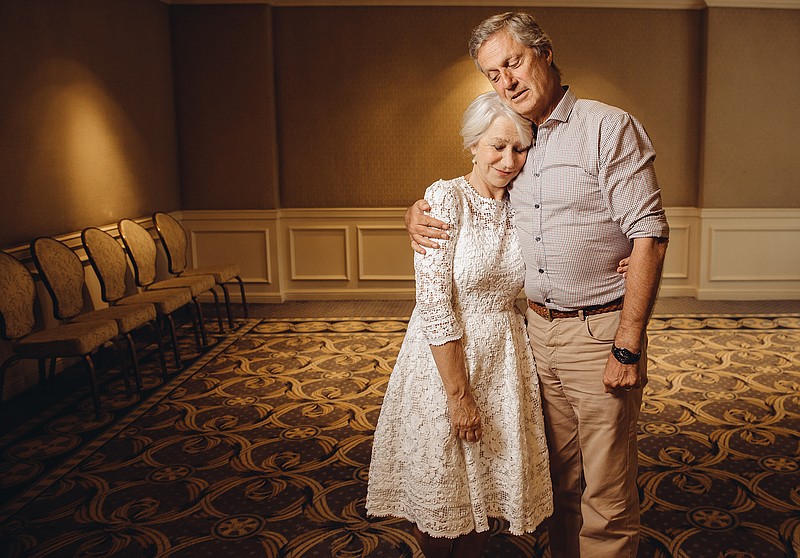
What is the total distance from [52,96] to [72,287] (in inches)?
54.4

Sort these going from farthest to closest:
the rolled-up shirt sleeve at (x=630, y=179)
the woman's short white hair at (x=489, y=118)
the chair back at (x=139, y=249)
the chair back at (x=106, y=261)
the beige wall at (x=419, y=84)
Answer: the beige wall at (x=419, y=84)
the chair back at (x=139, y=249)
the chair back at (x=106, y=261)
the woman's short white hair at (x=489, y=118)
the rolled-up shirt sleeve at (x=630, y=179)

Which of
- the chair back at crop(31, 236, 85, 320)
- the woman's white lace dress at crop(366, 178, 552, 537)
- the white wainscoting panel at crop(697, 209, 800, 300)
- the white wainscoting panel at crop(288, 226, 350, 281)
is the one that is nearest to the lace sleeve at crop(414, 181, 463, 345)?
the woman's white lace dress at crop(366, 178, 552, 537)

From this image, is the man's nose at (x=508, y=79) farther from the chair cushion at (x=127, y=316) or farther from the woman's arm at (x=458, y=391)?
the chair cushion at (x=127, y=316)

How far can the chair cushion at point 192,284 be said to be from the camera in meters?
5.23

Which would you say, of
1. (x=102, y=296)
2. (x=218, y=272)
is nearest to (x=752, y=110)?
(x=218, y=272)

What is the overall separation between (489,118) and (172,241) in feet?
14.6

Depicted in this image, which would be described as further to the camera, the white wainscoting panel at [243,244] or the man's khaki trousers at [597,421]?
the white wainscoting panel at [243,244]

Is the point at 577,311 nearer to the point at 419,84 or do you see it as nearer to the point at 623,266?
the point at 623,266

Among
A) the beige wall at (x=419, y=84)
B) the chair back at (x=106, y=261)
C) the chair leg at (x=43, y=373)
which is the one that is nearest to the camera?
the chair leg at (x=43, y=373)

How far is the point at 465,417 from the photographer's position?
74.4 inches

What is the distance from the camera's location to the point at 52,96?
475 centimetres

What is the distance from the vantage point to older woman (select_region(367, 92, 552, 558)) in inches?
74.1

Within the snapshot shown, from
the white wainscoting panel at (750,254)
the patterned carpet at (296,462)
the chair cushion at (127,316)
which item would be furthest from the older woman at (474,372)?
the white wainscoting panel at (750,254)

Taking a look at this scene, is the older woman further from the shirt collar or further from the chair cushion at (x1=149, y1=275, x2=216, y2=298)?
the chair cushion at (x1=149, y1=275, x2=216, y2=298)
